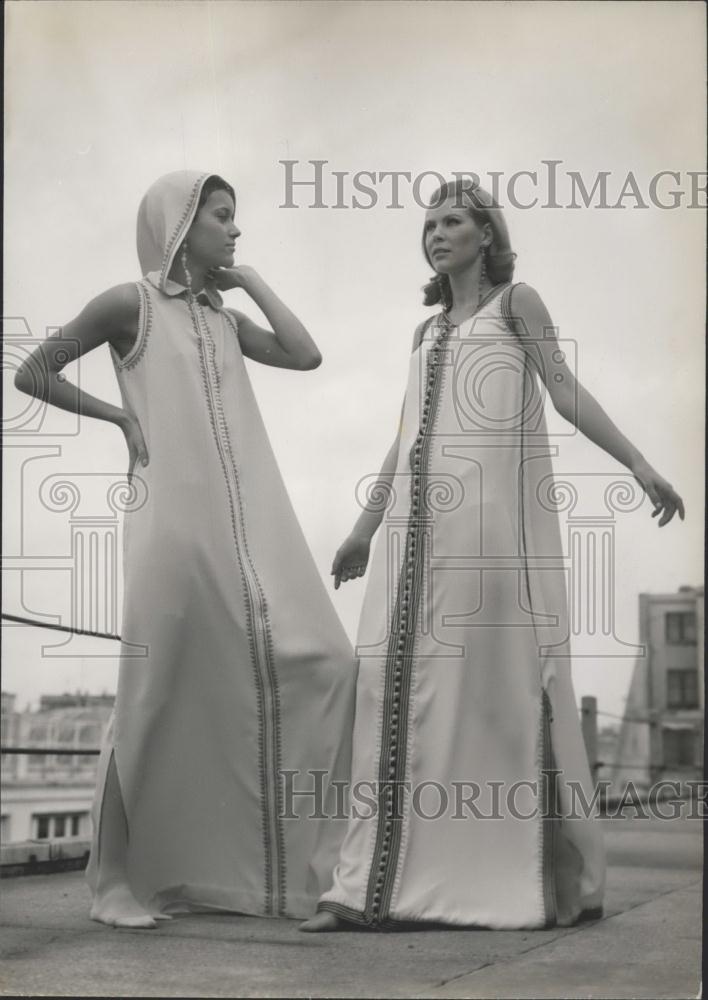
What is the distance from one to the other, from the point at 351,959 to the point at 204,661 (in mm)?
589

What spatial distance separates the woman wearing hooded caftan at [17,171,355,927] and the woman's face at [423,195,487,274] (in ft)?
1.47

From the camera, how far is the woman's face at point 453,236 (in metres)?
2.86

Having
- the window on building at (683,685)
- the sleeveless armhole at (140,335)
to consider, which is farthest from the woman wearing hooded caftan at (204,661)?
the window on building at (683,685)

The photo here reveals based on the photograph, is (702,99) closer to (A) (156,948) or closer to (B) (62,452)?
(B) (62,452)

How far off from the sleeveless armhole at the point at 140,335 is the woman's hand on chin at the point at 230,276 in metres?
0.13

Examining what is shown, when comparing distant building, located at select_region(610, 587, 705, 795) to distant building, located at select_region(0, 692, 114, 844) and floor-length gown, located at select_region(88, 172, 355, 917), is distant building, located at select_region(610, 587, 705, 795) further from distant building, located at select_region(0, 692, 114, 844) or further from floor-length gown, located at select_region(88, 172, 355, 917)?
distant building, located at select_region(0, 692, 114, 844)

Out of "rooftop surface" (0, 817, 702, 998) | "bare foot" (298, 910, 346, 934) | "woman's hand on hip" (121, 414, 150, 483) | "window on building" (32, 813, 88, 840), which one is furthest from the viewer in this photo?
"window on building" (32, 813, 88, 840)

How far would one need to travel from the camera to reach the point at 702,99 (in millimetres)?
2879

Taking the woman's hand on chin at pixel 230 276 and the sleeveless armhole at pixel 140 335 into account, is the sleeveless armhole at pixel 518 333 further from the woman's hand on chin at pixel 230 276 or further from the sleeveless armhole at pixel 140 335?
the sleeveless armhole at pixel 140 335

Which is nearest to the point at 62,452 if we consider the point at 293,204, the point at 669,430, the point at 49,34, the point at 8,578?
the point at 8,578

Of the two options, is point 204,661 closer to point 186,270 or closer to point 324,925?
point 324,925

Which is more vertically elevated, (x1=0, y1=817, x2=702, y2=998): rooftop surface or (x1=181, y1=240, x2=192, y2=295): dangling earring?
(x1=181, y1=240, x2=192, y2=295): dangling earring

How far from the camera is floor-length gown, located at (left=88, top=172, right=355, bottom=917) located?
2.78m

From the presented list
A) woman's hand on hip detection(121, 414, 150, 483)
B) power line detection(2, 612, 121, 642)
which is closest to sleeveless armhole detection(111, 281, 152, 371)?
woman's hand on hip detection(121, 414, 150, 483)
